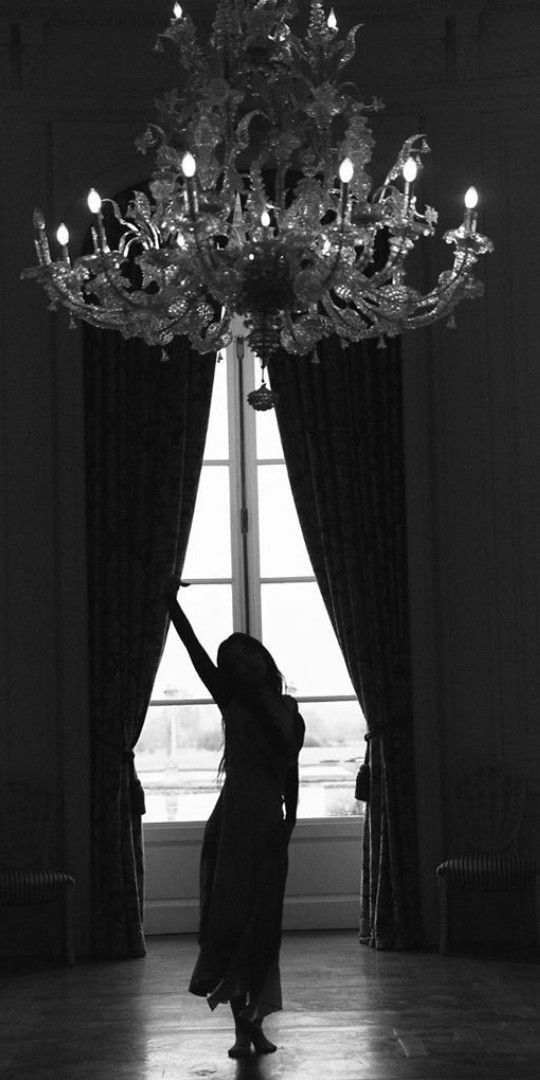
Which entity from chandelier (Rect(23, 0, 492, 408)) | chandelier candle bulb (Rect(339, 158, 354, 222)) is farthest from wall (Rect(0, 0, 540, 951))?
chandelier candle bulb (Rect(339, 158, 354, 222))

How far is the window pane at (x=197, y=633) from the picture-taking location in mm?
7445

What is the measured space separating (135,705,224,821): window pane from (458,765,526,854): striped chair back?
1310mm

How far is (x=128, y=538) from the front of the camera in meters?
7.11

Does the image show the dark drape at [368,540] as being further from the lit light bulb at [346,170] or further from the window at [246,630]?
the lit light bulb at [346,170]

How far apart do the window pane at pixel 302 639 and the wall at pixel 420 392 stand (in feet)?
1.79

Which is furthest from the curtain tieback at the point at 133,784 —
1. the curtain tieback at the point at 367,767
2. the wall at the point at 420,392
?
the curtain tieback at the point at 367,767

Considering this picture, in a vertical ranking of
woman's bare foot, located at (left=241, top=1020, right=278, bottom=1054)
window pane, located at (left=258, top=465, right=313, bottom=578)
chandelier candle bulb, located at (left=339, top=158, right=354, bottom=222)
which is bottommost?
woman's bare foot, located at (left=241, top=1020, right=278, bottom=1054)

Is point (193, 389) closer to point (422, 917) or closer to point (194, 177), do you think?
point (422, 917)

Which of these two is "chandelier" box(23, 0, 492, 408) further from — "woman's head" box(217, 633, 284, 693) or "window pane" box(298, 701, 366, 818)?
"window pane" box(298, 701, 366, 818)

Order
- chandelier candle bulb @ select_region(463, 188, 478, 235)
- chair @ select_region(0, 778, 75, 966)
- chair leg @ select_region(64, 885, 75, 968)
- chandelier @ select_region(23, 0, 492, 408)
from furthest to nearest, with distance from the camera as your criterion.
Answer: chair @ select_region(0, 778, 75, 966) < chair leg @ select_region(64, 885, 75, 968) < chandelier candle bulb @ select_region(463, 188, 478, 235) < chandelier @ select_region(23, 0, 492, 408)

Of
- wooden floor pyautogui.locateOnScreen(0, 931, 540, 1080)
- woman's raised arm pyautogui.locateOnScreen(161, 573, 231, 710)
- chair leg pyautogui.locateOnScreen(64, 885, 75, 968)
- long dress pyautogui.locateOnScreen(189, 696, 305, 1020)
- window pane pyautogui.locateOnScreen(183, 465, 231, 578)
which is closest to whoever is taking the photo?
wooden floor pyautogui.locateOnScreen(0, 931, 540, 1080)

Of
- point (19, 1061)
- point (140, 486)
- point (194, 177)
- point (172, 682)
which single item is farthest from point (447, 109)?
point (19, 1061)

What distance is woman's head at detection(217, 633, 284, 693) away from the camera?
4.95 metres

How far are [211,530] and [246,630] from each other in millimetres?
559
